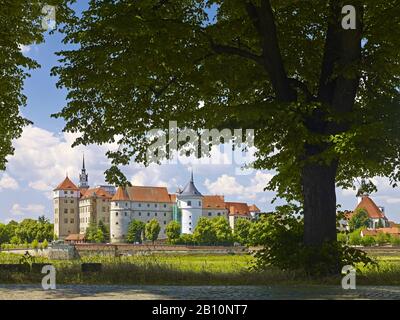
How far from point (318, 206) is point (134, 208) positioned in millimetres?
160788

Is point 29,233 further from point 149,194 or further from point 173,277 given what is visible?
point 173,277

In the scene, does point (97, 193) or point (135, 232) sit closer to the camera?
point (135, 232)

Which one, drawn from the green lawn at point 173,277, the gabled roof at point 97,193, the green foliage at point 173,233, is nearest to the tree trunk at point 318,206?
the green lawn at point 173,277

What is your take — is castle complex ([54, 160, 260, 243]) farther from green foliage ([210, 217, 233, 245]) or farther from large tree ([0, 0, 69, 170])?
large tree ([0, 0, 69, 170])

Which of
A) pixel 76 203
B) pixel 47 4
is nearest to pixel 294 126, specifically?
pixel 47 4

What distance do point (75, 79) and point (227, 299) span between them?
30.5ft

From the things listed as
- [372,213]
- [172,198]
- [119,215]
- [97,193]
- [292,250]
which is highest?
[97,193]

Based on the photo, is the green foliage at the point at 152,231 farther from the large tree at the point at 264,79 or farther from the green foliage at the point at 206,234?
the large tree at the point at 264,79

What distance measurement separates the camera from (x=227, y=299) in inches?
458

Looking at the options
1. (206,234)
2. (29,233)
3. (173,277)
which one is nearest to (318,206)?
(173,277)

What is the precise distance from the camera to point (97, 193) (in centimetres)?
19112

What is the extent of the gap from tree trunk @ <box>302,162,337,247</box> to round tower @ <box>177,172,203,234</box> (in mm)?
146753
